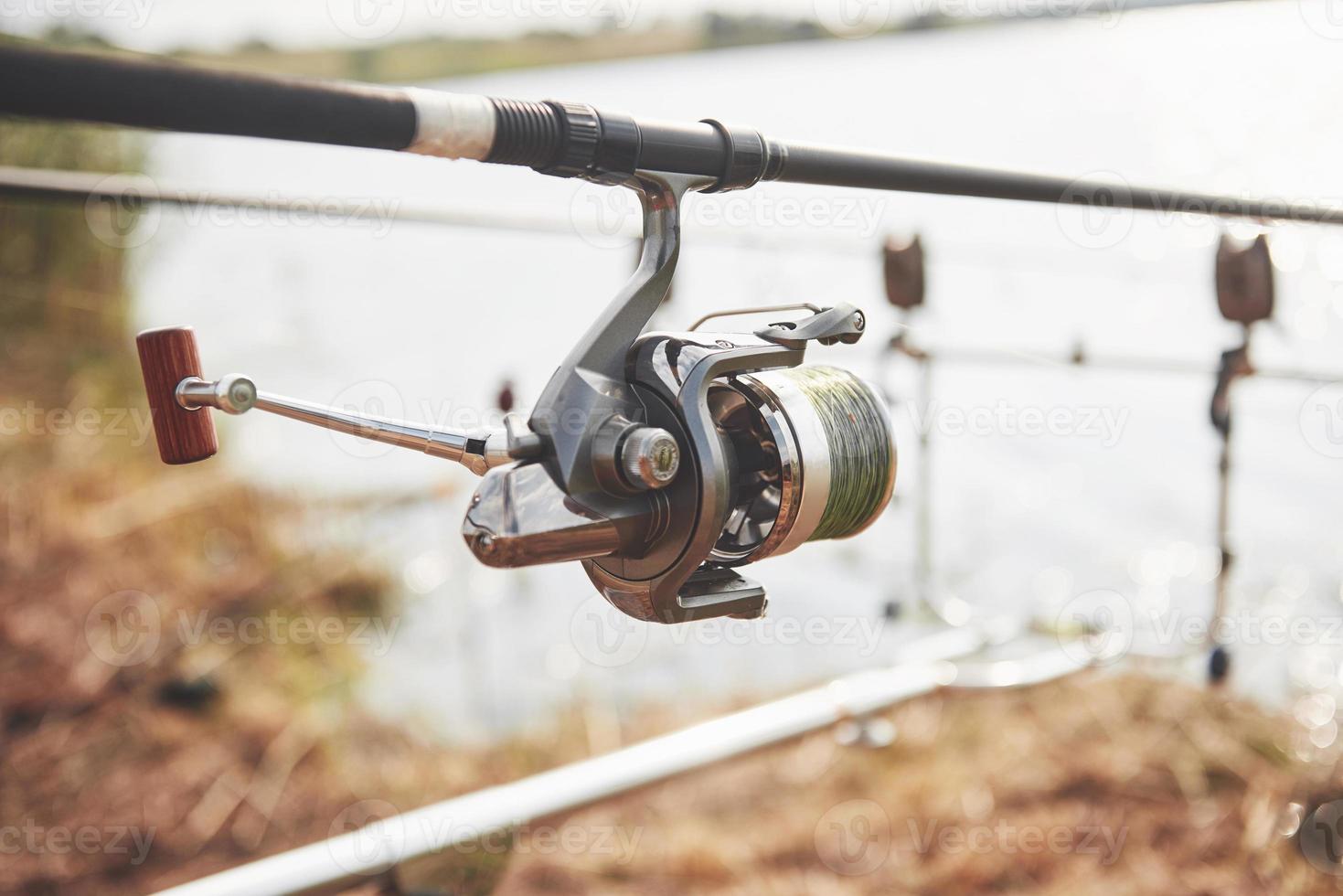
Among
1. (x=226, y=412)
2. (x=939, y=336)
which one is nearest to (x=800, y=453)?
(x=226, y=412)

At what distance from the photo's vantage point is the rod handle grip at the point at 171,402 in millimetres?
861

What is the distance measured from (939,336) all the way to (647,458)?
3.18 metres

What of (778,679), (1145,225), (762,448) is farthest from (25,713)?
(1145,225)

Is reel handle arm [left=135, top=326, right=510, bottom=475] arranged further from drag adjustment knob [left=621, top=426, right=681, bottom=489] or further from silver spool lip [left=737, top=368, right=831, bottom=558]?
silver spool lip [left=737, top=368, right=831, bottom=558]

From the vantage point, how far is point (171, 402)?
860 millimetres

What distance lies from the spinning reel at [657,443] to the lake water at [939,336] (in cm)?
244

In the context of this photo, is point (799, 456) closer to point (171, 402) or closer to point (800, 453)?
point (800, 453)

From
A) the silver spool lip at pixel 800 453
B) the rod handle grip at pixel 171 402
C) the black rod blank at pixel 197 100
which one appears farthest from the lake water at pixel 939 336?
the black rod blank at pixel 197 100

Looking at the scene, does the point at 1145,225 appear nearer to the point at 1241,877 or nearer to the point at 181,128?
the point at 1241,877

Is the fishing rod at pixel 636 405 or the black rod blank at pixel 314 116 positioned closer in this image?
the black rod blank at pixel 314 116

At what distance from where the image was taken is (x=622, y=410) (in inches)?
31.4

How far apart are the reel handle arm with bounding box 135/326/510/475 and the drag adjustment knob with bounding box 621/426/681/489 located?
2.8 inches

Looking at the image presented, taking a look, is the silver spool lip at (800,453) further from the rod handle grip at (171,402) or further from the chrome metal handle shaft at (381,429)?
the rod handle grip at (171,402)

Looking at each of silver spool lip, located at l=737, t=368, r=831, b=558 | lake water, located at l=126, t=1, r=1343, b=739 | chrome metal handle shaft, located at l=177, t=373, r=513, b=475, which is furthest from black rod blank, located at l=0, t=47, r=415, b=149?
lake water, located at l=126, t=1, r=1343, b=739
